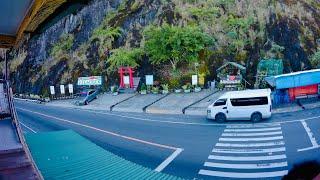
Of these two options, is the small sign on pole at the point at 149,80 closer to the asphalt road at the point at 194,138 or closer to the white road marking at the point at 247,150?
the asphalt road at the point at 194,138

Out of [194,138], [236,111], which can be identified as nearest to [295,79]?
[236,111]

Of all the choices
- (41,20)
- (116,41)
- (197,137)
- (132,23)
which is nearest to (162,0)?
(132,23)

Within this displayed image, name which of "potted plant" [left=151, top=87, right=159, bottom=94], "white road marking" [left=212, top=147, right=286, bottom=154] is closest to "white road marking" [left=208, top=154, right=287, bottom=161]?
"white road marking" [left=212, top=147, right=286, bottom=154]

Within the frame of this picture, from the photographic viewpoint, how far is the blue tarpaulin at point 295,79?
6.15 m

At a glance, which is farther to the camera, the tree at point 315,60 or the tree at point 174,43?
the tree at point 174,43

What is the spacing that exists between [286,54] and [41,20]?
207 inches

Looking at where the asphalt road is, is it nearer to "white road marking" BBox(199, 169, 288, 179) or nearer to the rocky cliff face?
"white road marking" BBox(199, 169, 288, 179)

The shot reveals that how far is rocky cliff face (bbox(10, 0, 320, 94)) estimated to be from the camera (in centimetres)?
682

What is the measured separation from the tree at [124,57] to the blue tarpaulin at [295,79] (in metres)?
2.66

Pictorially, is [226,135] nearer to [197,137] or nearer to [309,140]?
[197,137]

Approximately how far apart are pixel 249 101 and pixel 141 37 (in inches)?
104

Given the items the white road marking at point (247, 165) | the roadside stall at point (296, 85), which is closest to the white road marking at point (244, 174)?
the white road marking at point (247, 165)

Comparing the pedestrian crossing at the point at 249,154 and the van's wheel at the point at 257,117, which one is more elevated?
the van's wheel at the point at 257,117

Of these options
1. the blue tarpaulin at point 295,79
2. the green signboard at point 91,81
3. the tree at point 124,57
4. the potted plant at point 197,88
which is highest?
the tree at point 124,57
